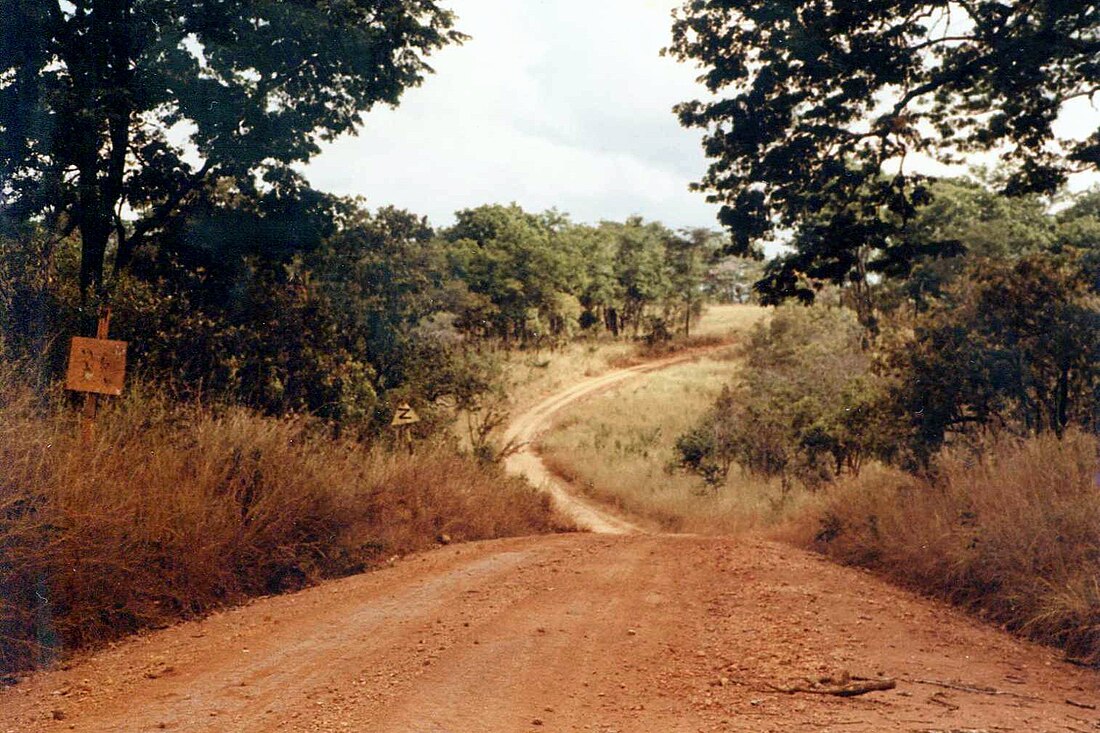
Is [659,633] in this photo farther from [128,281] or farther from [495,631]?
[128,281]

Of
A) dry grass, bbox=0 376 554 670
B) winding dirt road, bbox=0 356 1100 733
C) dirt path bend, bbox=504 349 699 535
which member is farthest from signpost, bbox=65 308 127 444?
dirt path bend, bbox=504 349 699 535

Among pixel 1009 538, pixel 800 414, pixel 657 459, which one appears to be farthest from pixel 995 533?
pixel 657 459

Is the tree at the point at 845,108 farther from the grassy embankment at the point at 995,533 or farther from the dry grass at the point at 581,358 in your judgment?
the dry grass at the point at 581,358

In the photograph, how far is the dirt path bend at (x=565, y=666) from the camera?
484cm

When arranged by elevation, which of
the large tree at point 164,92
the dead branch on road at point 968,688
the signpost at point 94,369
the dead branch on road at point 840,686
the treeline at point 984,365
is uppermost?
the large tree at point 164,92

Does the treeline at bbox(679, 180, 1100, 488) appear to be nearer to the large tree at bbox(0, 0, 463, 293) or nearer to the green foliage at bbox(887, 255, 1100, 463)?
the green foliage at bbox(887, 255, 1100, 463)

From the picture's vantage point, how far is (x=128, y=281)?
12.8 m

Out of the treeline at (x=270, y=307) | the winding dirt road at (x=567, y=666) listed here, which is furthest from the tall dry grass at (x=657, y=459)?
the winding dirt road at (x=567, y=666)

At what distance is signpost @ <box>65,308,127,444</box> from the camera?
25.3 feet

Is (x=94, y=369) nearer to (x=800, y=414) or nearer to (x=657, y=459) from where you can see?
(x=800, y=414)

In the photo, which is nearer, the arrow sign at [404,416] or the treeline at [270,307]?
the treeline at [270,307]

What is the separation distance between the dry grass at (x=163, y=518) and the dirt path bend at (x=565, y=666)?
0.39 m

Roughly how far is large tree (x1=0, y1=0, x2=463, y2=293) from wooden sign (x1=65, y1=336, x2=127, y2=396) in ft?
14.5

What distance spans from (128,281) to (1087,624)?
40.4 feet
